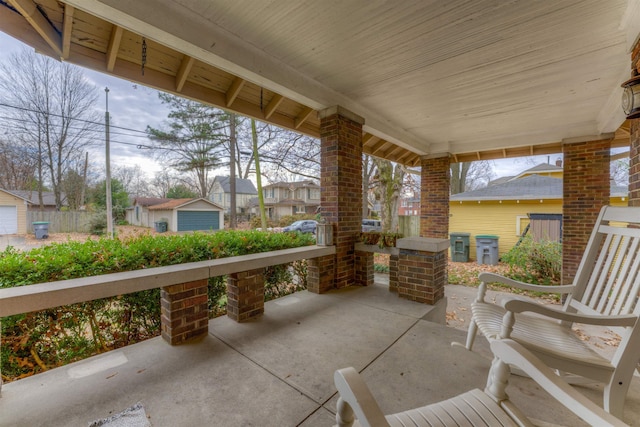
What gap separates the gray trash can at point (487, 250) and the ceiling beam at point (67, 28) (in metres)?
9.28

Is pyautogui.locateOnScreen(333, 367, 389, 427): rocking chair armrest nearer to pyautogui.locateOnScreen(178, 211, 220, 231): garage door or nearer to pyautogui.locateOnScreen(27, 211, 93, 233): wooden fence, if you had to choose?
pyautogui.locateOnScreen(27, 211, 93, 233): wooden fence

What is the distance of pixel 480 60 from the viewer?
8.62 ft

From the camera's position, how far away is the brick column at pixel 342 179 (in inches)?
139

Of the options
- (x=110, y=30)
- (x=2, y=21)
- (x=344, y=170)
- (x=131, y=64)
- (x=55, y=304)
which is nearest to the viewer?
(x=55, y=304)

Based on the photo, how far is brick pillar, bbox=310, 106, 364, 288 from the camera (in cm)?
→ 352

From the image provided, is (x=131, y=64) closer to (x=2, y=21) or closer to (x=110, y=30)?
(x=110, y=30)

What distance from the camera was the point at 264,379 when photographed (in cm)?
173

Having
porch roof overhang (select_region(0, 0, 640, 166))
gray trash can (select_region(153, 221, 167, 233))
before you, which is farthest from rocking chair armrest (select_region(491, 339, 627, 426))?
gray trash can (select_region(153, 221, 167, 233))

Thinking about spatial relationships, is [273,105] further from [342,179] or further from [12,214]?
[12,214]

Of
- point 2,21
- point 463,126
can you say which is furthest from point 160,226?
point 463,126

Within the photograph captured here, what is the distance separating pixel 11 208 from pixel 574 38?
760cm

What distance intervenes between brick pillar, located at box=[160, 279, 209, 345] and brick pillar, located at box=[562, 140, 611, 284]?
19.5ft

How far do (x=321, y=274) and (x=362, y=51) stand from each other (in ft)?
8.81

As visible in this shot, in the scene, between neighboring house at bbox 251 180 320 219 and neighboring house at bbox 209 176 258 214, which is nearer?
neighboring house at bbox 209 176 258 214
